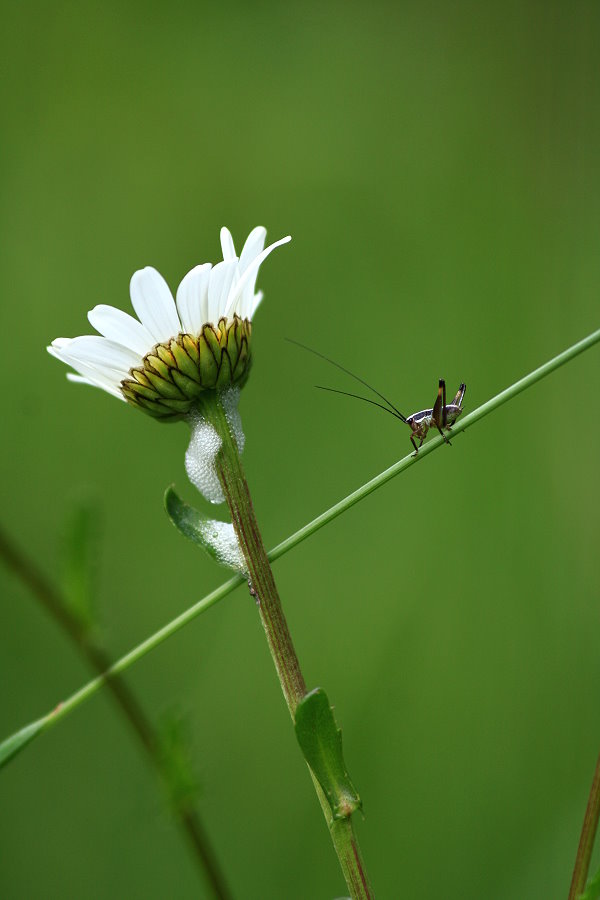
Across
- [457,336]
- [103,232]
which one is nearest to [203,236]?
[103,232]

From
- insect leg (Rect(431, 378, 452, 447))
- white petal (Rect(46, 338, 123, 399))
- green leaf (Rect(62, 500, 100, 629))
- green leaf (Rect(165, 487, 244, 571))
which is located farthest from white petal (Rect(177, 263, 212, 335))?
insect leg (Rect(431, 378, 452, 447))

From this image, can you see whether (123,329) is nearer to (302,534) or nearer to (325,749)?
(302,534)

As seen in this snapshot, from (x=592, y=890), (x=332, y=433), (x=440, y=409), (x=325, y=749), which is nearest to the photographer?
(x=592, y=890)

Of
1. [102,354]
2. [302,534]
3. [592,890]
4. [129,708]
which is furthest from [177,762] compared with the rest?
[102,354]

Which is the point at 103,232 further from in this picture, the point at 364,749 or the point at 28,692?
the point at 364,749

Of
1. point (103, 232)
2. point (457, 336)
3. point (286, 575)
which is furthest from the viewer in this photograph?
point (103, 232)

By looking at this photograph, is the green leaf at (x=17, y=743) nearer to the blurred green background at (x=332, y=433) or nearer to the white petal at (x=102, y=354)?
the white petal at (x=102, y=354)
